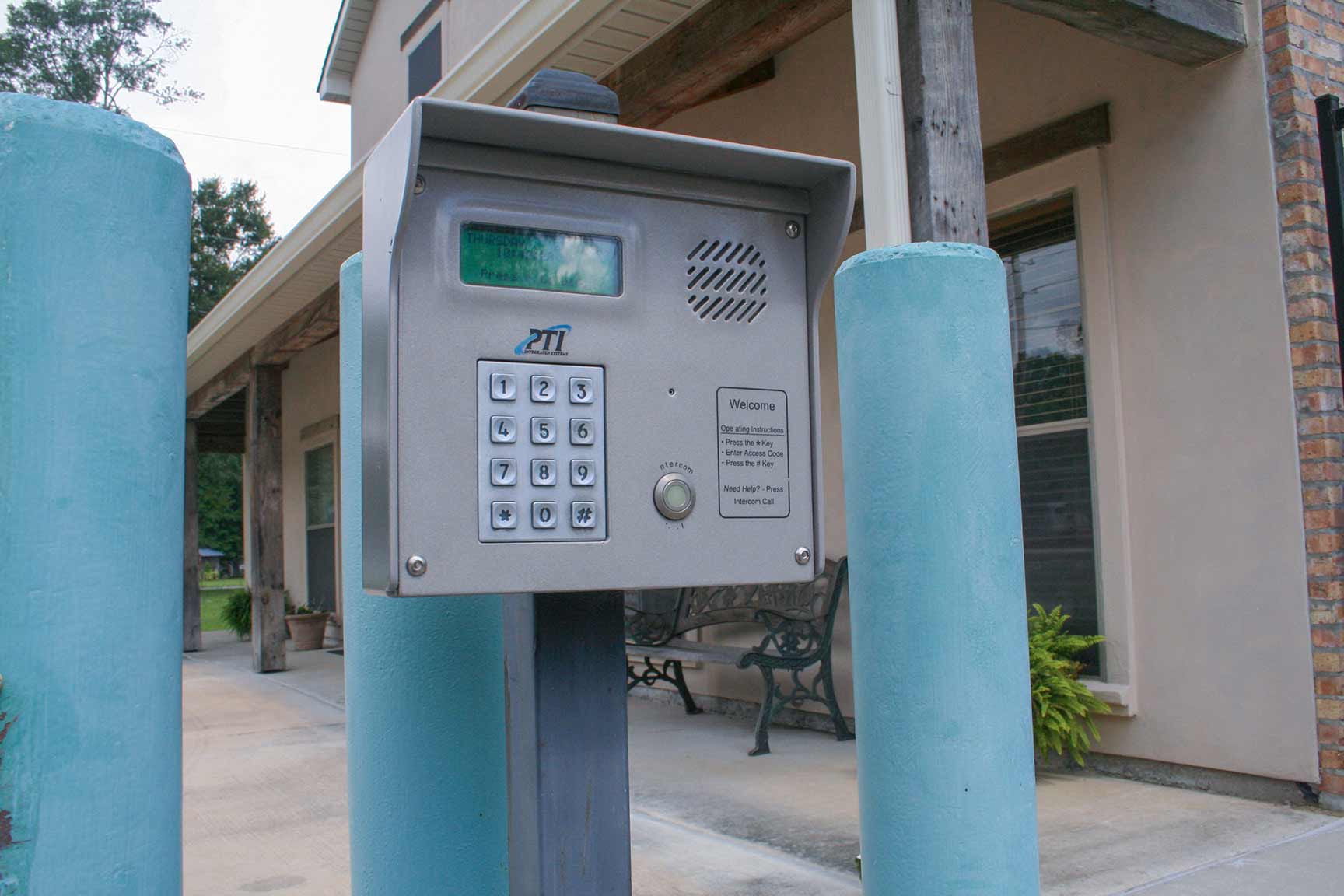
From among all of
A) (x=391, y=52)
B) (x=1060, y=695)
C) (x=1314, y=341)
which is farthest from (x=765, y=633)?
(x=391, y=52)

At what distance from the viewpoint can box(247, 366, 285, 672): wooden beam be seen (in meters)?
9.59

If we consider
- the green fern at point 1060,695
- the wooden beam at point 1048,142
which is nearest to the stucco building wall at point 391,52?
the wooden beam at point 1048,142

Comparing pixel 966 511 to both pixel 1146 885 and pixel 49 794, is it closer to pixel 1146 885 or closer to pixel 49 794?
pixel 49 794

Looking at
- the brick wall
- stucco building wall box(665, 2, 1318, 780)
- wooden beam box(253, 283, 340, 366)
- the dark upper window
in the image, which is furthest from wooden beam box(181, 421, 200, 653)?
the brick wall

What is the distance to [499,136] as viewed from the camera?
130cm

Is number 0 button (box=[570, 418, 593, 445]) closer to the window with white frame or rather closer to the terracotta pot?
the window with white frame

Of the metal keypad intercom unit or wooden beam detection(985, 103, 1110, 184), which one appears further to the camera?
wooden beam detection(985, 103, 1110, 184)

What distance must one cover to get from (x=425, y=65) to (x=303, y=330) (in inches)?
133

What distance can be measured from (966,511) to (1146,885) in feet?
7.04

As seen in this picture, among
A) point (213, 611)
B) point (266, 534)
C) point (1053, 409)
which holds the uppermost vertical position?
point (1053, 409)

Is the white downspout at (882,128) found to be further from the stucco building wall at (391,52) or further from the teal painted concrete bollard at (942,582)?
the stucco building wall at (391,52)

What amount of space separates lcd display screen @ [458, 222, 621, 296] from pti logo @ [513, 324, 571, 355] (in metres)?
0.05

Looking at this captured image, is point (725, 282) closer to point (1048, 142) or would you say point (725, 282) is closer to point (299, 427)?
point (1048, 142)

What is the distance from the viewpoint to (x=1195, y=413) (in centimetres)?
431
